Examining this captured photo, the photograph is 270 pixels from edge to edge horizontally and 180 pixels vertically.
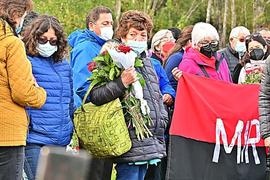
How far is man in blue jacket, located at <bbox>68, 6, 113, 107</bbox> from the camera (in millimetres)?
5922

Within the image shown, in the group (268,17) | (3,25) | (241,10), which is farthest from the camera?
(241,10)

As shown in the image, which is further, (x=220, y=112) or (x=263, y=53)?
(x=263, y=53)

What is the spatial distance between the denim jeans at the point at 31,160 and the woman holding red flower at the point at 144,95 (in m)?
0.62

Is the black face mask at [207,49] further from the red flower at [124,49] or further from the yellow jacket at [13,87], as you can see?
the yellow jacket at [13,87]

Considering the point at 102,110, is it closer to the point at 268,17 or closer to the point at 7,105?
the point at 7,105

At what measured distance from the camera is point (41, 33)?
5.67 meters

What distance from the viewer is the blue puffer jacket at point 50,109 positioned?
5.64m

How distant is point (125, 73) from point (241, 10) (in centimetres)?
3181

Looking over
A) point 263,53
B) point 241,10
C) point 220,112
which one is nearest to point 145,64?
point 220,112

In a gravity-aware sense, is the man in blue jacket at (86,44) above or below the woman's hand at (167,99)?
above

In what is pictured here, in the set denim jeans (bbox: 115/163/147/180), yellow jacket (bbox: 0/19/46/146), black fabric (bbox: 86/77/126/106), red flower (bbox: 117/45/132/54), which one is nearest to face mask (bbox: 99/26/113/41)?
red flower (bbox: 117/45/132/54)

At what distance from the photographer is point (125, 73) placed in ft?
18.1

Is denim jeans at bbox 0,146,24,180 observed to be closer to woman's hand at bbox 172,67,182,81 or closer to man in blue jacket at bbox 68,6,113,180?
man in blue jacket at bbox 68,6,113,180

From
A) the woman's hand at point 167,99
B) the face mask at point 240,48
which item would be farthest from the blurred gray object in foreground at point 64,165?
the face mask at point 240,48
